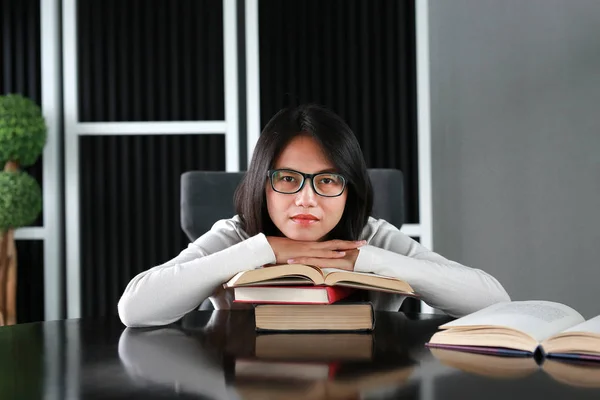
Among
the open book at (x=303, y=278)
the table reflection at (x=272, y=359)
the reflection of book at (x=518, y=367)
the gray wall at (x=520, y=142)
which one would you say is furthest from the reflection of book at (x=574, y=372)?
the gray wall at (x=520, y=142)

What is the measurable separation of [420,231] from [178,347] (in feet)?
8.19

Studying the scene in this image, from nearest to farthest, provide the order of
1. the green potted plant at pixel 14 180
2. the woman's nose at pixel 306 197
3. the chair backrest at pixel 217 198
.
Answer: the woman's nose at pixel 306 197, the chair backrest at pixel 217 198, the green potted plant at pixel 14 180

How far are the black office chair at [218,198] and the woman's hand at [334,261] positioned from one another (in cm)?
68

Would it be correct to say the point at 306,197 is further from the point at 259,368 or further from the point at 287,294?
the point at 259,368

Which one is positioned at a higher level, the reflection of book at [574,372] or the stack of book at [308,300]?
the stack of book at [308,300]

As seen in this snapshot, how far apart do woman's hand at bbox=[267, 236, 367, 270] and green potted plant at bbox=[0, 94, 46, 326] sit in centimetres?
208

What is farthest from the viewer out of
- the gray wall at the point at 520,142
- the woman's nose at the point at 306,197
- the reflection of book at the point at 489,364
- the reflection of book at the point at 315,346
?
the gray wall at the point at 520,142

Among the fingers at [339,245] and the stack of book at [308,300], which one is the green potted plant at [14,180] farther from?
the stack of book at [308,300]

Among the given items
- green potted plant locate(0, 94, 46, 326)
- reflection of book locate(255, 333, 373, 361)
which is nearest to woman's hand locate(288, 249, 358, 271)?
reflection of book locate(255, 333, 373, 361)

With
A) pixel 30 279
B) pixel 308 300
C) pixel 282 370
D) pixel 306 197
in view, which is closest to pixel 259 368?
pixel 282 370

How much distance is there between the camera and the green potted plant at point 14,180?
326cm

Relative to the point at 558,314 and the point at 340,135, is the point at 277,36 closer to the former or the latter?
the point at 340,135

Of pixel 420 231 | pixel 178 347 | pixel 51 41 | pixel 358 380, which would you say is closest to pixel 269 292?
pixel 178 347

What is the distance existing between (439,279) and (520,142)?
243cm
